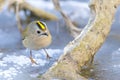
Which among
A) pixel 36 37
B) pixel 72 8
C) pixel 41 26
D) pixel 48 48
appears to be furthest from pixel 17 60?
pixel 72 8

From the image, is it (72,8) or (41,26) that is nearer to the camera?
(41,26)

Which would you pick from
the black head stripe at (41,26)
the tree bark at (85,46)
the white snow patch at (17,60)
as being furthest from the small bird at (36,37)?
the tree bark at (85,46)

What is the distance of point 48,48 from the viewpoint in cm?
545

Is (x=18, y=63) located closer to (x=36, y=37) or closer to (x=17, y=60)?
(x=17, y=60)

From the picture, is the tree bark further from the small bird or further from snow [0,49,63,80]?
the small bird

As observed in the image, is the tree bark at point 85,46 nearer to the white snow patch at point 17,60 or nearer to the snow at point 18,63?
the snow at point 18,63

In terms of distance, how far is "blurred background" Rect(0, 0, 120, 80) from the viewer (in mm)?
4160

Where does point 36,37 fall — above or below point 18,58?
above

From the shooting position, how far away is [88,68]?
4.27m

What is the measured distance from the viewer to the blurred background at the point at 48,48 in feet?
13.6

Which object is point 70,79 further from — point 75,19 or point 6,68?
point 75,19

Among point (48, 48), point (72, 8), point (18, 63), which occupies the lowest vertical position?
point (18, 63)

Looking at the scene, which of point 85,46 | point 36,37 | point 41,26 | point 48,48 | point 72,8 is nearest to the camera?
point 85,46

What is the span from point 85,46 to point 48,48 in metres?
1.43
